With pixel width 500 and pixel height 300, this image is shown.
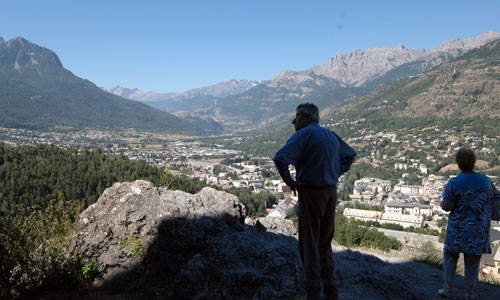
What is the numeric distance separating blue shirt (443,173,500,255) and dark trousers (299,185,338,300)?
1.79 metres

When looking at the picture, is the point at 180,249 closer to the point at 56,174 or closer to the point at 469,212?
the point at 469,212

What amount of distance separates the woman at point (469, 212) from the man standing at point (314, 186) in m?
1.76

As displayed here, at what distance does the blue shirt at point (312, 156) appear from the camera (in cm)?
326

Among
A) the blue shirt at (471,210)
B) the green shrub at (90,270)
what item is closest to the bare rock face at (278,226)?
the green shrub at (90,270)

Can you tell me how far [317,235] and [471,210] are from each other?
7.03 feet

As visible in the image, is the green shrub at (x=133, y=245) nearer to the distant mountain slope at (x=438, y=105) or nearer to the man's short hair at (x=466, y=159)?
the man's short hair at (x=466, y=159)

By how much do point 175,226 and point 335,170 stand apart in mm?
2840

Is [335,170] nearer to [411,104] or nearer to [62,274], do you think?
[62,274]

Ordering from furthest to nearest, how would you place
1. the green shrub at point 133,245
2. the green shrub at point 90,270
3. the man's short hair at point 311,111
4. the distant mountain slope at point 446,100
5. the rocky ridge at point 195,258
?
the distant mountain slope at point 446,100, the green shrub at point 133,245, the green shrub at point 90,270, the rocky ridge at point 195,258, the man's short hair at point 311,111

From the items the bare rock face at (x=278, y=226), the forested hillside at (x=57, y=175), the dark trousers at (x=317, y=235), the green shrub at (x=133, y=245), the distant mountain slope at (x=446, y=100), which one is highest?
the distant mountain slope at (x=446, y=100)

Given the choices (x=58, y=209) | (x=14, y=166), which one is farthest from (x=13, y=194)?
(x=58, y=209)

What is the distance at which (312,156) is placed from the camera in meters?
3.30

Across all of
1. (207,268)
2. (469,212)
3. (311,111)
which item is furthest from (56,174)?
(469,212)

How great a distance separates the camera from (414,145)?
94.8 m
